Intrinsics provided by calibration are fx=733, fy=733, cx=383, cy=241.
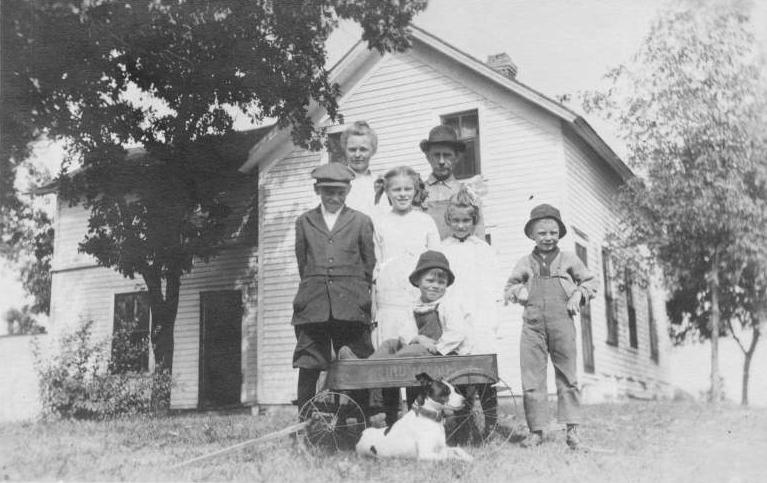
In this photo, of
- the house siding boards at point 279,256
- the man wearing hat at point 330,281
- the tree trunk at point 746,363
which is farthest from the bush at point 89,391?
the tree trunk at point 746,363

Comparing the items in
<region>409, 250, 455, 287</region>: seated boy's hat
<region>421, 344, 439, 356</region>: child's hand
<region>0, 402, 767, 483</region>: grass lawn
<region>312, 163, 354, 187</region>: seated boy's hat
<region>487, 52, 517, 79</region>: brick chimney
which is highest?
<region>487, 52, 517, 79</region>: brick chimney

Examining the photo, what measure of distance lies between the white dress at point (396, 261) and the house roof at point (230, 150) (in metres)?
5.55

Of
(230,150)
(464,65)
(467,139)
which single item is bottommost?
(467,139)

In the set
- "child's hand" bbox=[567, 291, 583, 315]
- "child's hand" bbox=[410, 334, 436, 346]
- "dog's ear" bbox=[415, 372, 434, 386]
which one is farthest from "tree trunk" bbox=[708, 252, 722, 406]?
"dog's ear" bbox=[415, 372, 434, 386]

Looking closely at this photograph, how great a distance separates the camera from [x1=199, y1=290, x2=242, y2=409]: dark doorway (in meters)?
12.1

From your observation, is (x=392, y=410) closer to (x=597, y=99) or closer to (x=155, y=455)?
(x=155, y=455)

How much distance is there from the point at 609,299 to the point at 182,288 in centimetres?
706

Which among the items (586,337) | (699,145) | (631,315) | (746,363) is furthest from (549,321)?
(746,363)

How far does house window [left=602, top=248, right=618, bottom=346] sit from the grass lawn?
4945 millimetres

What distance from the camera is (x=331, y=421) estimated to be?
4254mm

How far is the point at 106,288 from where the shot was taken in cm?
1306

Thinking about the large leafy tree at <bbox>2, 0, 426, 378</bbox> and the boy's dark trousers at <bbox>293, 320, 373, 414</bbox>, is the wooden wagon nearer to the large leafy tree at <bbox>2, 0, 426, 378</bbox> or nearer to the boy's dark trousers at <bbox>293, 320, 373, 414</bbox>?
the boy's dark trousers at <bbox>293, 320, 373, 414</bbox>

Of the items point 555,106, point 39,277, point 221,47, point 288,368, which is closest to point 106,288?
point 39,277

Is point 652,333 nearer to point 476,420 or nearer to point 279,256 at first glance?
point 279,256
